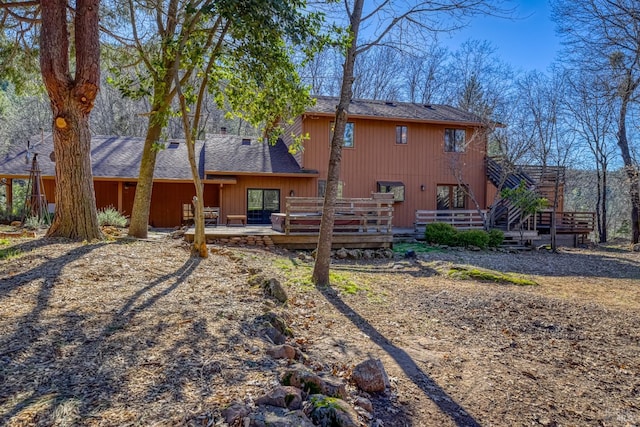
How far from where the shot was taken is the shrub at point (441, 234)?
13.9m

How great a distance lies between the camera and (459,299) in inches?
246

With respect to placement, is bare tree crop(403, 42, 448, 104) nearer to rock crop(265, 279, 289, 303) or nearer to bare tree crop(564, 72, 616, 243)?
bare tree crop(564, 72, 616, 243)

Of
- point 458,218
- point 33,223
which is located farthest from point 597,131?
point 33,223

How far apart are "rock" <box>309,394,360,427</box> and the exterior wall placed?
14.6 meters

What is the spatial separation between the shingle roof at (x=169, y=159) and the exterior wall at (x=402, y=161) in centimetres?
199

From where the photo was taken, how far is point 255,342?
3305mm

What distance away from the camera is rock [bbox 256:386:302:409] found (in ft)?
7.25

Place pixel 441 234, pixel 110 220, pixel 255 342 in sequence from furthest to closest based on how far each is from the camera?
1. pixel 441 234
2. pixel 110 220
3. pixel 255 342

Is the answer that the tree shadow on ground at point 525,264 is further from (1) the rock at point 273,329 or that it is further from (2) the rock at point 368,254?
(1) the rock at point 273,329

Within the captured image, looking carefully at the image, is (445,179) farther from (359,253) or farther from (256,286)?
(256,286)

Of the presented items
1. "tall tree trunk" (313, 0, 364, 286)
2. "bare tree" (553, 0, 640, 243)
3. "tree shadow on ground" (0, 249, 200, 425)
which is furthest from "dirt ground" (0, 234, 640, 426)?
"bare tree" (553, 0, 640, 243)

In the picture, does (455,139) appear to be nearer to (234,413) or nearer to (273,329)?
(273,329)

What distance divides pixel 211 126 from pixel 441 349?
1127 inches

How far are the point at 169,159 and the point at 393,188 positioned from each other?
33.3 feet
